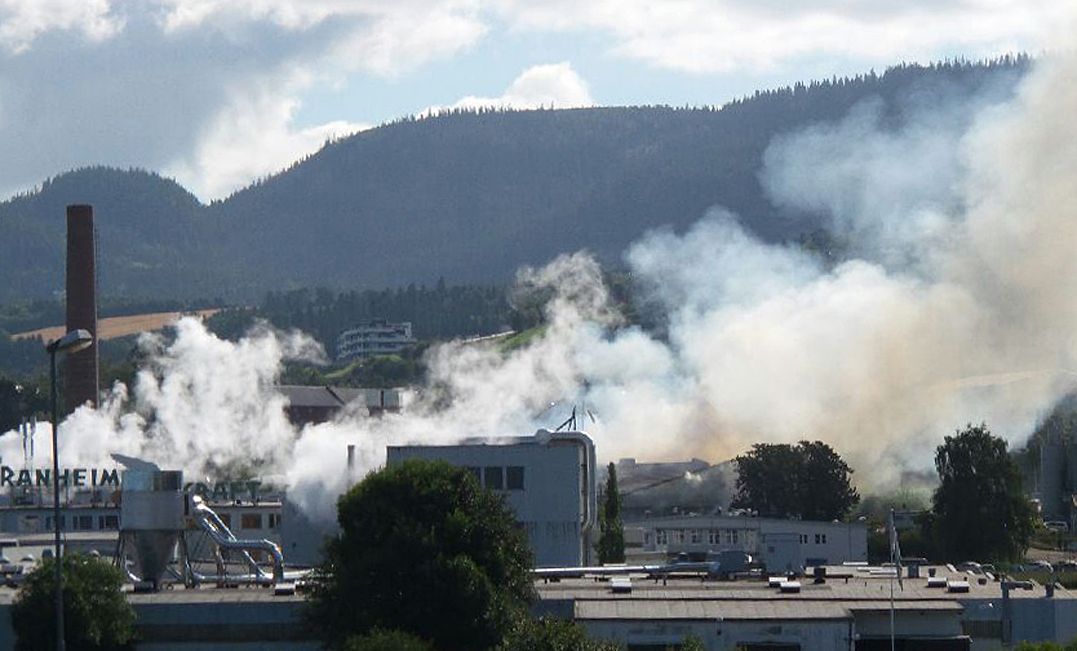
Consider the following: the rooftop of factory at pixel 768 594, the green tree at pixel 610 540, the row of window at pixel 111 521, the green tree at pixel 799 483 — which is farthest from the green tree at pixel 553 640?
the green tree at pixel 799 483

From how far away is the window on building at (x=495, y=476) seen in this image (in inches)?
4087

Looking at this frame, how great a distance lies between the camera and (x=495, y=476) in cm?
10400

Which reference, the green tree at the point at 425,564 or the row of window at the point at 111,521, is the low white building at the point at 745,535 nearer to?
the row of window at the point at 111,521

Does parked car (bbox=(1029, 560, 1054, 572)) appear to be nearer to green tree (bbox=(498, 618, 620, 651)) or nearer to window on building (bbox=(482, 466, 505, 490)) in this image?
window on building (bbox=(482, 466, 505, 490))

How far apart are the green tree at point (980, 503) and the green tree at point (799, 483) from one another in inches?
433

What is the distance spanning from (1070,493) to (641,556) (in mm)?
65824

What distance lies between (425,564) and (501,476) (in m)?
35.1

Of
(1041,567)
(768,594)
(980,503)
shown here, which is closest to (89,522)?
(980,503)

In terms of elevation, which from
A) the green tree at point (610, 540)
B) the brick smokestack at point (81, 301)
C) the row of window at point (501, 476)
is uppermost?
the brick smokestack at point (81, 301)

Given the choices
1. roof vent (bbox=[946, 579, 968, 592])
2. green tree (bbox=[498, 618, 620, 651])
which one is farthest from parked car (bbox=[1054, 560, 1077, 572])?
green tree (bbox=[498, 618, 620, 651])

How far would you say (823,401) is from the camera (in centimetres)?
17888


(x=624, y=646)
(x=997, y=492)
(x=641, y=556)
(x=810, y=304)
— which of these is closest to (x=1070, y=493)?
(x=810, y=304)

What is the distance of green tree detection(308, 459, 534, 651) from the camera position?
2692 inches

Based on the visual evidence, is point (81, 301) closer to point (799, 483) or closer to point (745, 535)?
point (799, 483)
